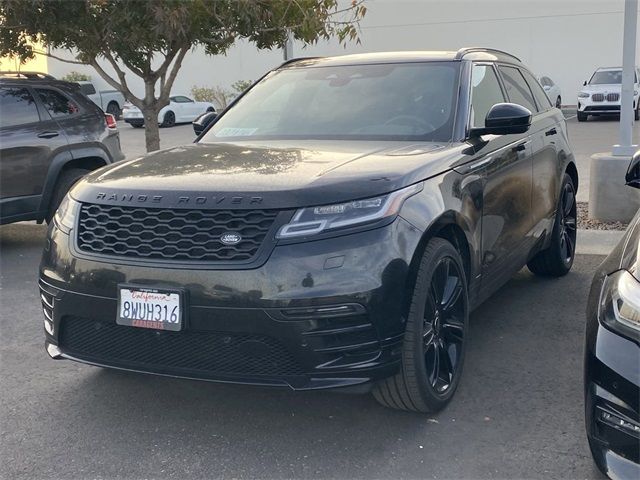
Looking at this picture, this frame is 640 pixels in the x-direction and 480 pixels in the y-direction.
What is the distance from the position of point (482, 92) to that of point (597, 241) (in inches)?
118

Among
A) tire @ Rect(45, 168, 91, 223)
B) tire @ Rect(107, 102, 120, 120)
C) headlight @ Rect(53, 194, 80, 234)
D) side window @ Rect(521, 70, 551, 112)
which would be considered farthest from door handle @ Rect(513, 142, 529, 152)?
tire @ Rect(107, 102, 120, 120)

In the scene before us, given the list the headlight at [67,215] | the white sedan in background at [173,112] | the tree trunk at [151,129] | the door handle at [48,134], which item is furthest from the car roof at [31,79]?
the white sedan in background at [173,112]

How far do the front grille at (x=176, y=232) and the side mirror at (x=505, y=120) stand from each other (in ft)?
5.24

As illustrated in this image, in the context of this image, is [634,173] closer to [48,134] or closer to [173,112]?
[48,134]

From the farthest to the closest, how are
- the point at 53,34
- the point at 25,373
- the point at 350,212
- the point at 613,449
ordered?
the point at 53,34, the point at 25,373, the point at 350,212, the point at 613,449

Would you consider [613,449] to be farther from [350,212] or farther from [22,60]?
[22,60]

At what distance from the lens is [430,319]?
3.45 m

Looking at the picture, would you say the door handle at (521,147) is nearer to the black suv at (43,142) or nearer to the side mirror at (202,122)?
the side mirror at (202,122)

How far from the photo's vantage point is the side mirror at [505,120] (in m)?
4.08

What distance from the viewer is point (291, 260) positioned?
2.98m

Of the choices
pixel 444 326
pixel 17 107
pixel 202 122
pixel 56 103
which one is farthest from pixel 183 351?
pixel 56 103

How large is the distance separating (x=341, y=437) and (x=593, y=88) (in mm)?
22205

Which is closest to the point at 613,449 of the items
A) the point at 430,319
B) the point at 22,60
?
the point at 430,319

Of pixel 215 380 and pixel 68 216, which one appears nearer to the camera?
pixel 215 380
